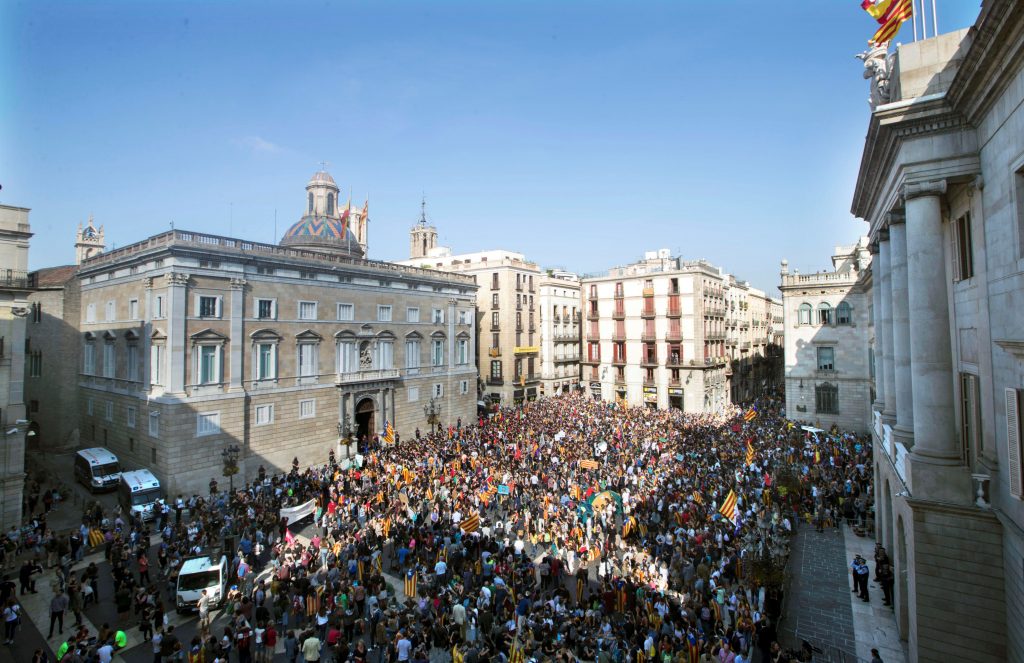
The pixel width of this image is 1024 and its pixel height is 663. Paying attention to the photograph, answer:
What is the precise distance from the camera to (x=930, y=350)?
37.7 ft

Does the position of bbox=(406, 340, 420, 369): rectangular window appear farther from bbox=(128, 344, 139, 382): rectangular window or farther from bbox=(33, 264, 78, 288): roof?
bbox=(33, 264, 78, 288): roof

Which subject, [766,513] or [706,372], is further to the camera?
[706,372]

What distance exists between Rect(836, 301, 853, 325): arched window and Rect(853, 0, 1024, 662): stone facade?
29.2 m

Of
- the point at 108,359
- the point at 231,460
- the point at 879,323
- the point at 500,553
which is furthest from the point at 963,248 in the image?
the point at 108,359

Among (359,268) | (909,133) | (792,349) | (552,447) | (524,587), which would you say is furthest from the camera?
(792,349)

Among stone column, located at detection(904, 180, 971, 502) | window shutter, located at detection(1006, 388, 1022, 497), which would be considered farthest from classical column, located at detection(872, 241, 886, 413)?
window shutter, located at detection(1006, 388, 1022, 497)

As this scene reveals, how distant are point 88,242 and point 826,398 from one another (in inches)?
2393

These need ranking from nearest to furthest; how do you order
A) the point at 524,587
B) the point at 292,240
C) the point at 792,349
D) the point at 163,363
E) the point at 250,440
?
the point at 524,587 < the point at 163,363 < the point at 250,440 < the point at 792,349 < the point at 292,240

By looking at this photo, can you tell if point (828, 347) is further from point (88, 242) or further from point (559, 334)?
point (88, 242)

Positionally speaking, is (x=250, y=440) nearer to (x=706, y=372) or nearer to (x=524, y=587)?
(x=524, y=587)

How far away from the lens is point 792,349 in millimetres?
40500

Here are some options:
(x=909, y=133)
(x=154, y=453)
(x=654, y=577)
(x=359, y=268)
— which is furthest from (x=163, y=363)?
(x=909, y=133)

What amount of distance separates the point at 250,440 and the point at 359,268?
12.7 m

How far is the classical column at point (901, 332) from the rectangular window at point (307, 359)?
94.8ft
